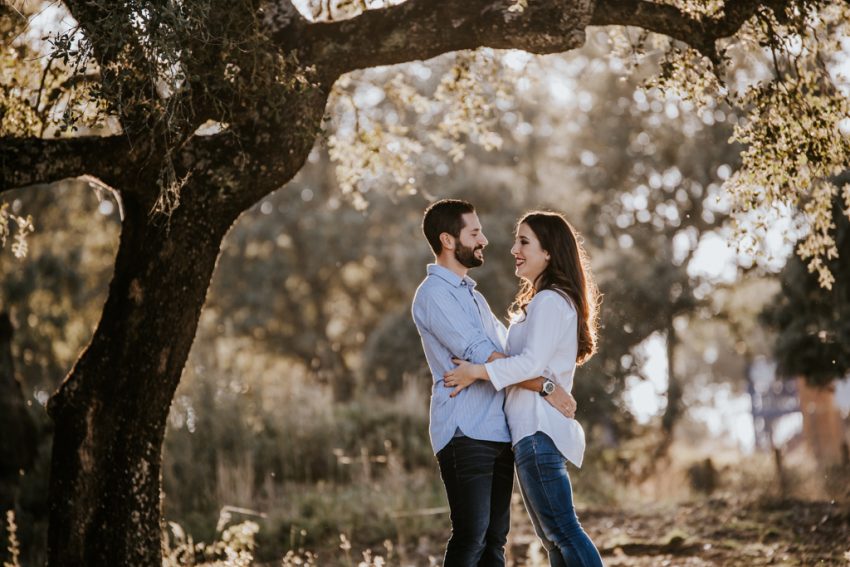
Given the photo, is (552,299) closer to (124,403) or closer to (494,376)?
(494,376)

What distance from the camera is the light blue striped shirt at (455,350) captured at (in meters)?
4.99

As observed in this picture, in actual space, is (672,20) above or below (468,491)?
above


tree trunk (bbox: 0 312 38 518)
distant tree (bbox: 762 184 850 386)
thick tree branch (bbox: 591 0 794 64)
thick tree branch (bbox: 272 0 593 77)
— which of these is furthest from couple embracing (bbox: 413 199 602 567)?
distant tree (bbox: 762 184 850 386)

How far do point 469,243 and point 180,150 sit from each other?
2.17m

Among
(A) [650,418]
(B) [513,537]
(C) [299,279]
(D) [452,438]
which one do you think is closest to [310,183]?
(C) [299,279]

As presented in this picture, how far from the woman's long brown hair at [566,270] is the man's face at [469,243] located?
0.27 m

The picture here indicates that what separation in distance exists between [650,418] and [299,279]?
39.0 feet

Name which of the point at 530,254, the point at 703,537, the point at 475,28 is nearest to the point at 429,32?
the point at 475,28

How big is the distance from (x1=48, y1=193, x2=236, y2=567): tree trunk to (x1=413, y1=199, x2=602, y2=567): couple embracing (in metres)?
1.84

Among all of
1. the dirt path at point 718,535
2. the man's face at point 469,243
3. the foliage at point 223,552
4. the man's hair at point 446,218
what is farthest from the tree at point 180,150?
the dirt path at point 718,535

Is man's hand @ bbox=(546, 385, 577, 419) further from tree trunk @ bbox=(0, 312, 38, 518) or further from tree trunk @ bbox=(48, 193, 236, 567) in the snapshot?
tree trunk @ bbox=(0, 312, 38, 518)

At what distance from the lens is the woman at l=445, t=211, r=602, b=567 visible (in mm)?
4848

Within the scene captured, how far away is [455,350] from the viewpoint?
506cm

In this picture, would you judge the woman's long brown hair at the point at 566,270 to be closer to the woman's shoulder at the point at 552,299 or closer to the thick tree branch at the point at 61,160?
the woman's shoulder at the point at 552,299
